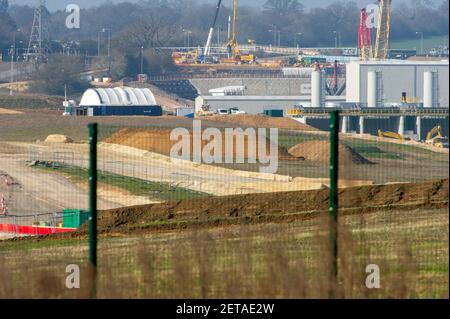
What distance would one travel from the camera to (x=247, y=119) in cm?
8525

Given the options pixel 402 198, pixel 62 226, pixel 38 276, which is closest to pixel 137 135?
pixel 62 226

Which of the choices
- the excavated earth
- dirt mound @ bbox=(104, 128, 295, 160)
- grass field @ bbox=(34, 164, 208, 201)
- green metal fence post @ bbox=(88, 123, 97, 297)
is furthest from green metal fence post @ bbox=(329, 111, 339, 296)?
dirt mound @ bbox=(104, 128, 295, 160)

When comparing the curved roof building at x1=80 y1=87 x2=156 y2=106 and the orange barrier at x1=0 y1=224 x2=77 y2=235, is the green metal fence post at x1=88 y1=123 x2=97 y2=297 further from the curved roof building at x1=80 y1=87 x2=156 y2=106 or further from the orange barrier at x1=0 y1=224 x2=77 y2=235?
the curved roof building at x1=80 y1=87 x2=156 y2=106

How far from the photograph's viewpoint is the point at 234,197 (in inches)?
1017

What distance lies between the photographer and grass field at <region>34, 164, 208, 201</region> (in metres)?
37.8

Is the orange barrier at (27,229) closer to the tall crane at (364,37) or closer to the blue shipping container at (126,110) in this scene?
the blue shipping container at (126,110)

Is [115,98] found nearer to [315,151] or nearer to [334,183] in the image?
[315,151]

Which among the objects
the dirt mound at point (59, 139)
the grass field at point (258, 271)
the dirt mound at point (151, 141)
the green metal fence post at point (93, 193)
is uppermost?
the green metal fence post at point (93, 193)

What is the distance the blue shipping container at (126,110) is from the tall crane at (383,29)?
47576 millimetres

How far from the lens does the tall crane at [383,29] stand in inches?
5335

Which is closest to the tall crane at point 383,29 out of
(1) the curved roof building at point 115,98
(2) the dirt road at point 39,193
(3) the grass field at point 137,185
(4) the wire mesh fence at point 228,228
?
(1) the curved roof building at point 115,98

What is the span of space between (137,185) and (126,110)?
53.2 meters
